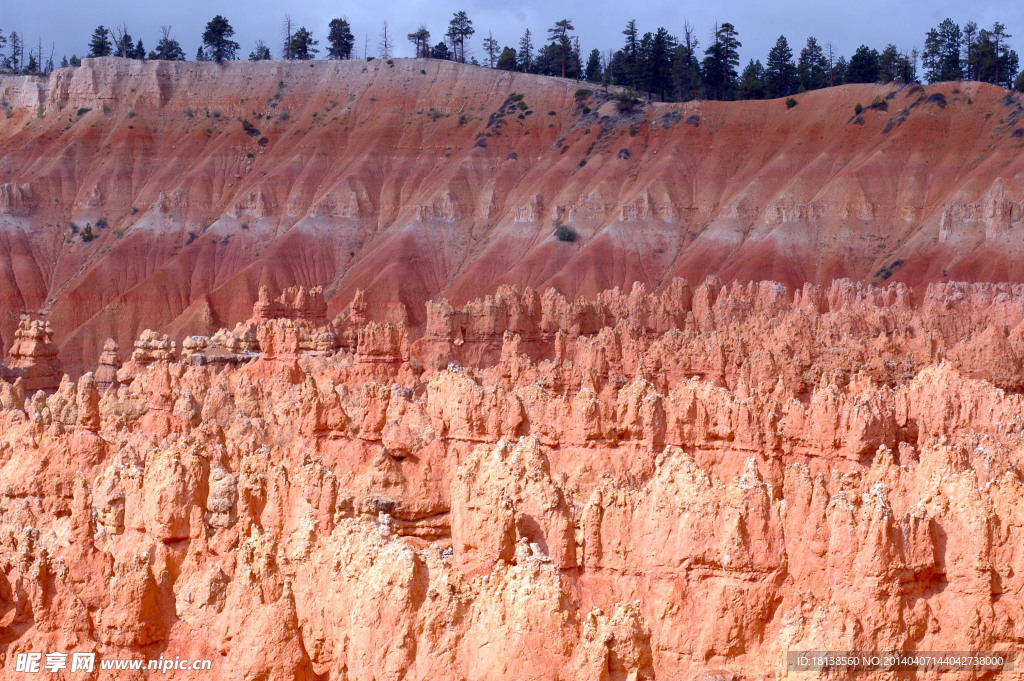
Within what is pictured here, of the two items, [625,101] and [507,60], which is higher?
[507,60]

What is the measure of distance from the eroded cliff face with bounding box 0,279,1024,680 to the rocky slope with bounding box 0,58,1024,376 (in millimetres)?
50297

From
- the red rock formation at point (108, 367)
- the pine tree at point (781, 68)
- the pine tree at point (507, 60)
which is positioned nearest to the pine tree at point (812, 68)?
the pine tree at point (781, 68)

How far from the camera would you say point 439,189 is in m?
98.9

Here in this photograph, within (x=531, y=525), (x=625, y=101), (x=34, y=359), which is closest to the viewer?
(x=531, y=525)

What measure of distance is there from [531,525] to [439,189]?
276 ft

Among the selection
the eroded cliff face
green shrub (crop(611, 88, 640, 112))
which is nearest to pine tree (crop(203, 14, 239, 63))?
green shrub (crop(611, 88, 640, 112))

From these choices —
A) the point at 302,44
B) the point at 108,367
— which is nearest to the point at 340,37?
the point at 302,44

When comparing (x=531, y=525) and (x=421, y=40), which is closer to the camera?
(x=531, y=525)

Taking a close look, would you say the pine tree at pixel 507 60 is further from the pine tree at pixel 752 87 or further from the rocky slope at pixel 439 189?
the pine tree at pixel 752 87

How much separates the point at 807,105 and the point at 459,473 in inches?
3411

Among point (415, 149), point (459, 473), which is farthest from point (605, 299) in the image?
point (415, 149)

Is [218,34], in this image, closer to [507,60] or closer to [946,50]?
[507,60]

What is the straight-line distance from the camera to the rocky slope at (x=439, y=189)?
8188cm

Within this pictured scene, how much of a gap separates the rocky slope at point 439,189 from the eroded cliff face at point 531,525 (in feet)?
165
